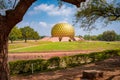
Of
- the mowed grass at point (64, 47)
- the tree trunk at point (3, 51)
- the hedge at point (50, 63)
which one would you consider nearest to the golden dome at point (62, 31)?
the mowed grass at point (64, 47)

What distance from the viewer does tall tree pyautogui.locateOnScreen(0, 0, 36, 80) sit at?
920 centimetres

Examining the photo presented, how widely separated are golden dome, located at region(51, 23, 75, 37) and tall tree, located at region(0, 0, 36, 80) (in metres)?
94.9

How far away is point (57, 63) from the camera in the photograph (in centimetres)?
1978

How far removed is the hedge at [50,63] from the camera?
18.2 m

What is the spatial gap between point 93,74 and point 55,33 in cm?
9257

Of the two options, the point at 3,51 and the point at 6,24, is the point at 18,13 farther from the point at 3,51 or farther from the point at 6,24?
the point at 3,51

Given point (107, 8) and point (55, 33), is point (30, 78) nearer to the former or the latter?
point (107, 8)

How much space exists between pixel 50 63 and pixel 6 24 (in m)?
10.6

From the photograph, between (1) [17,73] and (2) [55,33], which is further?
(2) [55,33]

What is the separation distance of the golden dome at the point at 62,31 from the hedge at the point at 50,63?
267ft

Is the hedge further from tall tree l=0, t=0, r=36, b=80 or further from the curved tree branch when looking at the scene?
the curved tree branch

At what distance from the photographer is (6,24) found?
9328 mm

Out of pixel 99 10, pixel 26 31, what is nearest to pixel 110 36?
pixel 26 31

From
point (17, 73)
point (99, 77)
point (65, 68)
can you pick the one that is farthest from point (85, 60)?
point (99, 77)
